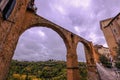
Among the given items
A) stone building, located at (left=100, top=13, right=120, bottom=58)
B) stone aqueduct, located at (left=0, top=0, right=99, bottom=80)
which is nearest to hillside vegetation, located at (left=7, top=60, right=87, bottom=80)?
stone aqueduct, located at (left=0, top=0, right=99, bottom=80)

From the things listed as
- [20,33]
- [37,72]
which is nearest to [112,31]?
[37,72]

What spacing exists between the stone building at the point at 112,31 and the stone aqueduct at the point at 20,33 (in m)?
14.6

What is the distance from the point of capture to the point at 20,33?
7.03 meters

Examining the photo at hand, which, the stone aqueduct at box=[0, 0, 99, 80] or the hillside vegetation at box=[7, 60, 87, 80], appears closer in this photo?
the stone aqueduct at box=[0, 0, 99, 80]

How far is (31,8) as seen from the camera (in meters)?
7.90

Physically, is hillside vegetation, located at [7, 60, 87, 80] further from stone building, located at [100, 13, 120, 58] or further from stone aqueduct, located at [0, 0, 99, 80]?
stone building, located at [100, 13, 120, 58]

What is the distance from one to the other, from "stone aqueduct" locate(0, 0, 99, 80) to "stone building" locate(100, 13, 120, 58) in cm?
1458

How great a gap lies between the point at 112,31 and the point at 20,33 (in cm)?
2494

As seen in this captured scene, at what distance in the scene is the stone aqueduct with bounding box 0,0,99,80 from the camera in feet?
17.3

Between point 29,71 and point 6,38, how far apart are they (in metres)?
16.7

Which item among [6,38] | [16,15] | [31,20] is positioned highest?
[31,20]

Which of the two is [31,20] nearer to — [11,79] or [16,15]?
[16,15]

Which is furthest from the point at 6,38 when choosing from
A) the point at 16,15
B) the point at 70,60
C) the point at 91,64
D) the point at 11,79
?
the point at 11,79

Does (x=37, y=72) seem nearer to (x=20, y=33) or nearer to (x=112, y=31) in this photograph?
(x=20, y=33)
